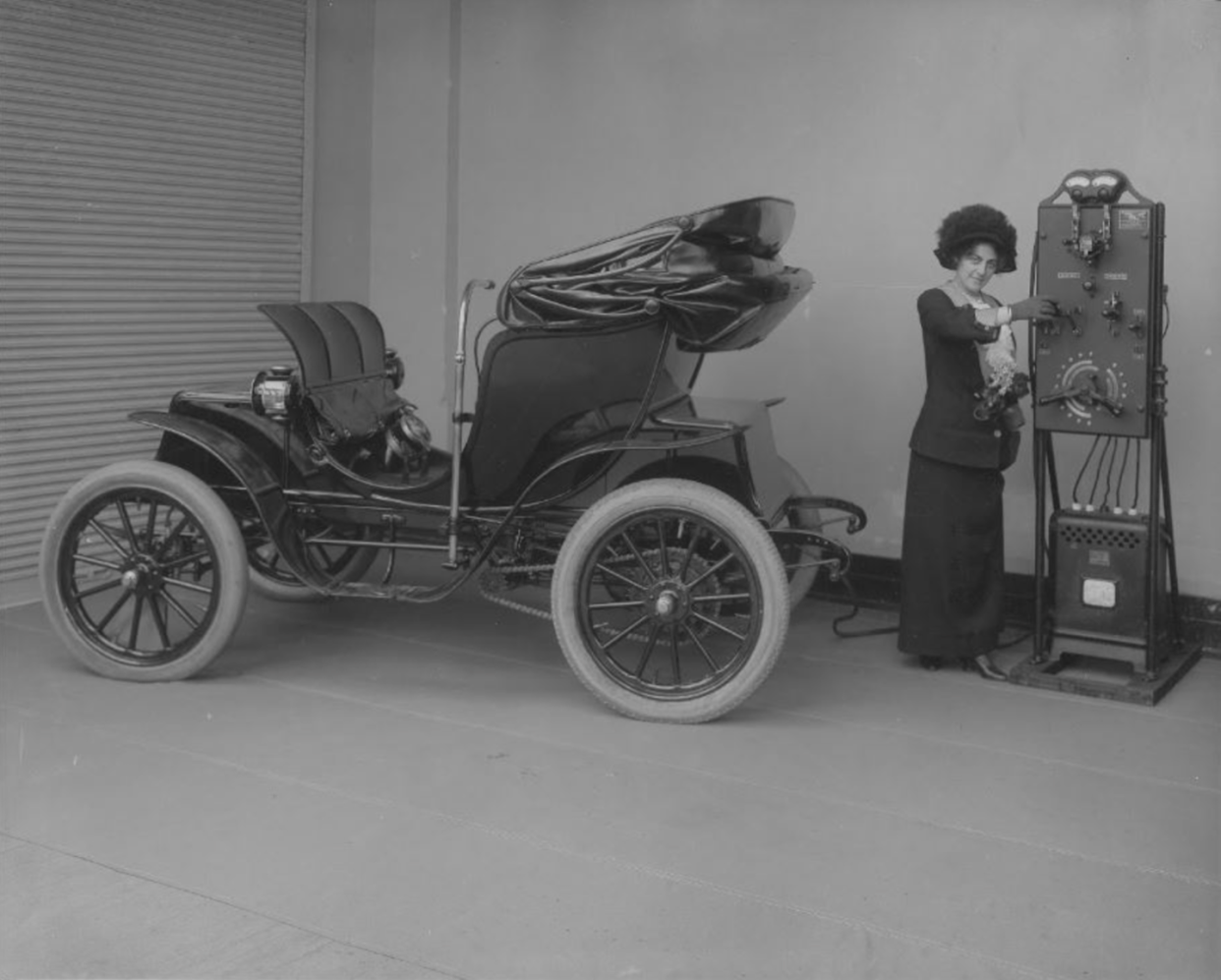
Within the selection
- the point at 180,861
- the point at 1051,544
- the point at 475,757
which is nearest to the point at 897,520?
the point at 1051,544

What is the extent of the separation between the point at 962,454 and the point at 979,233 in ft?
2.31

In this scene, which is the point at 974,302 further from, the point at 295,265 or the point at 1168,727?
the point at 295,265

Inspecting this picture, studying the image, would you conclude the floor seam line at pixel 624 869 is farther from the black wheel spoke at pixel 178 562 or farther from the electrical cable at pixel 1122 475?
the electrical cable at pixel 1122 475

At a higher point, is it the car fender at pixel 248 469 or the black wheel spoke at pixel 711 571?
the car fender at pixel 248 469

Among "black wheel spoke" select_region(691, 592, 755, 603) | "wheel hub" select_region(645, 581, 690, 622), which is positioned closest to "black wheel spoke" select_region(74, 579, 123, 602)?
"wheel hub" select_region(645, 581, 690, 622)

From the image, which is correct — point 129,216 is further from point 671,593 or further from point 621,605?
point 671,593

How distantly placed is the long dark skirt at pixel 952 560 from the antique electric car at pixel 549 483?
0.35 metres

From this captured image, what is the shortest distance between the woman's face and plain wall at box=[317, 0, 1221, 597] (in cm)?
76

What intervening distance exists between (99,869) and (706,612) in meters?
1.94

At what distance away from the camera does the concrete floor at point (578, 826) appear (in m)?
3.20

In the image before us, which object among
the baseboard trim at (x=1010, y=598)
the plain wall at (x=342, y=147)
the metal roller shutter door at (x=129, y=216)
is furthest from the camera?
the plain wall at (x=342, y=147)

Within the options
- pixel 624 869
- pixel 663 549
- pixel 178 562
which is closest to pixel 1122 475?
pixel 663 549

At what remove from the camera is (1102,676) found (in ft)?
17.3

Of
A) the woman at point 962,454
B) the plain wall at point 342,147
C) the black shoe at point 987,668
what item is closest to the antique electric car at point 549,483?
the woman at point 962,454
